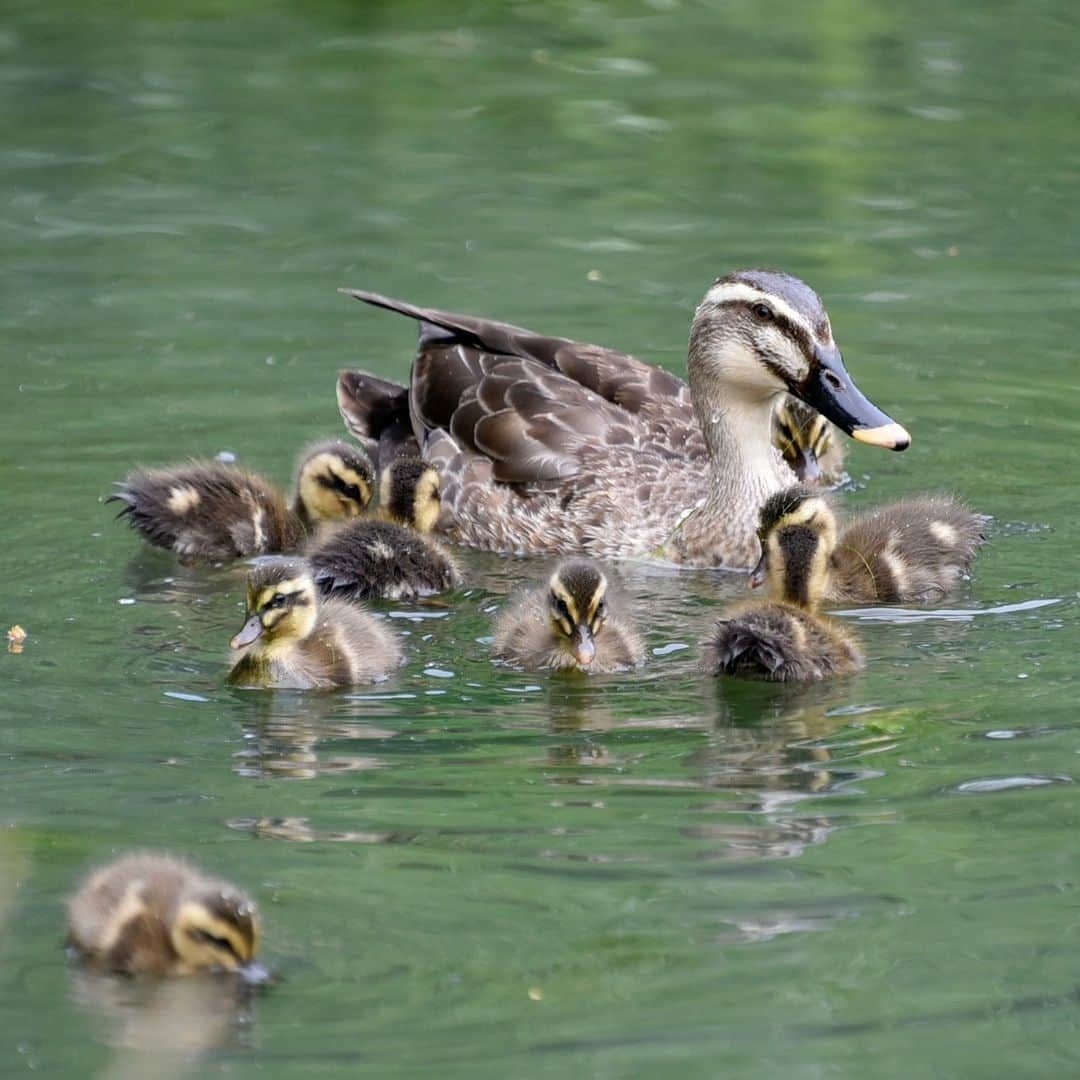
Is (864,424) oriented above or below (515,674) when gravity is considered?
above

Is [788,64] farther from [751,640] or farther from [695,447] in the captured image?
[751,640]

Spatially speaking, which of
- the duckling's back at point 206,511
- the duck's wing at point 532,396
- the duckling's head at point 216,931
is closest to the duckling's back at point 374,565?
the duckling's back at point 206,511

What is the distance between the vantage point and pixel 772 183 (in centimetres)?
1248

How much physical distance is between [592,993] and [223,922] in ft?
2.31

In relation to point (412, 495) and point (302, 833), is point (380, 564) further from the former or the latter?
point (302, 833)

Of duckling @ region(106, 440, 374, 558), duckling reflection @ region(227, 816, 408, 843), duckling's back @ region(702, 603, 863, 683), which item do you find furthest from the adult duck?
duckling reflection @ region(227, 816, 408, 843)

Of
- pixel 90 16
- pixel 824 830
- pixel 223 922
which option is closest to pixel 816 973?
pixel 824 830

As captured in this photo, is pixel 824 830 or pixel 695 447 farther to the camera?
pixel 695 447

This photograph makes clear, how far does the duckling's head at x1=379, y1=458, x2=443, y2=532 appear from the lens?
7.89 meters

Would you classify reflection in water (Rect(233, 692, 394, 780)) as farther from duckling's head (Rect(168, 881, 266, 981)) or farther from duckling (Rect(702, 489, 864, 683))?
duckling's head (Rect(168, 881, 266, 981))

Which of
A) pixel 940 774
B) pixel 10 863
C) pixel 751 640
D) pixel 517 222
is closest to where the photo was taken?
pixel 10 863

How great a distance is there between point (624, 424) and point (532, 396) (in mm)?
345

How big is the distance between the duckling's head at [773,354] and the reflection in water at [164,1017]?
3.61 m

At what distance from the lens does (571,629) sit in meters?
6.42
